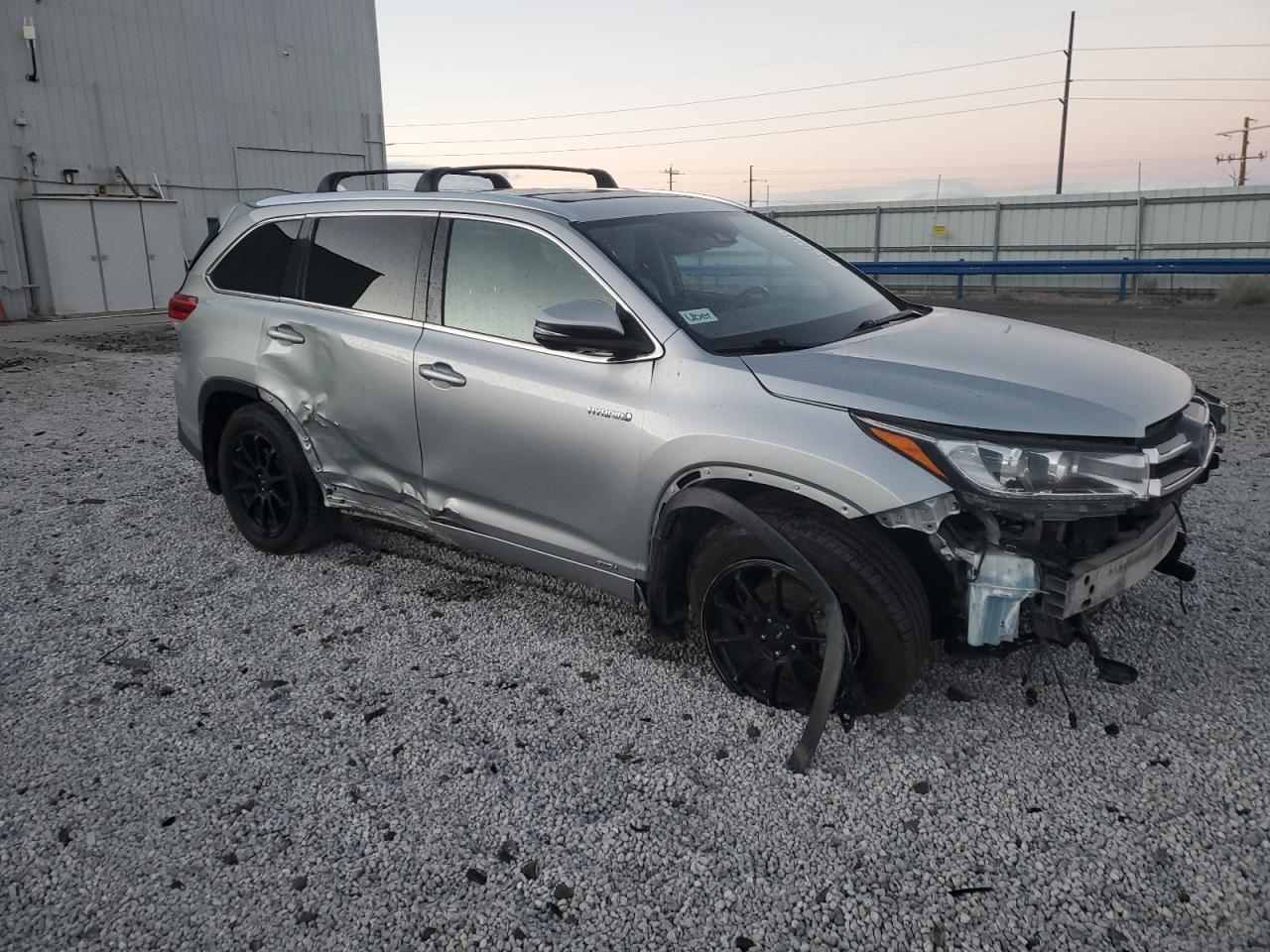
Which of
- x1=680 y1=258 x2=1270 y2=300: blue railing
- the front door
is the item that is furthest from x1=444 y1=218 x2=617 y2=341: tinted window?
x1=680 y1=258 x2=1270 y2=300: blue railing

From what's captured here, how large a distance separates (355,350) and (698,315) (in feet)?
5.53

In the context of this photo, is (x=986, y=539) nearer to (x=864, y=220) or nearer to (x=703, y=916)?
(x=703, y=916)

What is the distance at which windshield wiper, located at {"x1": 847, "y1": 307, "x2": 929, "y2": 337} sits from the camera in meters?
3.74

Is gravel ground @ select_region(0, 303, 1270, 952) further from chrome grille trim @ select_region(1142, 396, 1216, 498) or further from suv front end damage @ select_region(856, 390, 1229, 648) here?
chrome grille trim @ select_region(1142, 396, 1216, 498)

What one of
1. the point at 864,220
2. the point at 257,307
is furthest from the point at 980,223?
the point at 257,307

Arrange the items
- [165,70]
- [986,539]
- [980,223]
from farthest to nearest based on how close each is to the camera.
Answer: [980,223]
[165,70]
[986,539]

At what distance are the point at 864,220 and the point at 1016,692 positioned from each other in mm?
27497

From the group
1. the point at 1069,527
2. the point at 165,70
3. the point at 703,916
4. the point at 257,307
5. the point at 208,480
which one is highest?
the point at 165,70

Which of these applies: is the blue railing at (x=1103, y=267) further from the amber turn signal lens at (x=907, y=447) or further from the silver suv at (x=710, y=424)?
the amber turn signal lens at (x=907, y=447)

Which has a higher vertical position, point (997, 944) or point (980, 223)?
point (980, 223)

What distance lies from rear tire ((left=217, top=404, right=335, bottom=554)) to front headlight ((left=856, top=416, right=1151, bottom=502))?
315cm

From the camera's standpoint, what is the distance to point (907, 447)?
9.46 ft

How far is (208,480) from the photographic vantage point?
5227mm

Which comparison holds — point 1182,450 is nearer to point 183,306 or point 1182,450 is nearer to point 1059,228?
point 183,306
